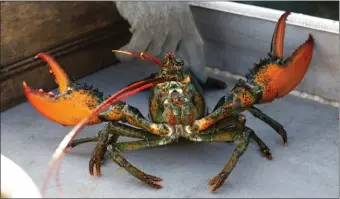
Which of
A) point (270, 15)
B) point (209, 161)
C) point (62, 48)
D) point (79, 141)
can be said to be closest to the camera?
point (209, 161)

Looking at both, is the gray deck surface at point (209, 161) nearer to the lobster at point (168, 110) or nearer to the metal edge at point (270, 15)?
the lobster at point (168, 110)

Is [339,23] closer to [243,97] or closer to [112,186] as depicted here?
[243,97]

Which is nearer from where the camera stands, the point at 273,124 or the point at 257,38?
the point at 273,124

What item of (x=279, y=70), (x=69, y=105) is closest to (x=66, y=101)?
(x=69, y=105)

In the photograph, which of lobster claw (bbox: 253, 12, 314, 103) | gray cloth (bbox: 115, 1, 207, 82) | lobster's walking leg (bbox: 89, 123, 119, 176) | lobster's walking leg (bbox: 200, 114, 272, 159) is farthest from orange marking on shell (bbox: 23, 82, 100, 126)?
gray cloth (bbox: 115, 1, 207, 82)

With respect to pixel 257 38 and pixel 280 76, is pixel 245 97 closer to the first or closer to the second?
pixel 280 76

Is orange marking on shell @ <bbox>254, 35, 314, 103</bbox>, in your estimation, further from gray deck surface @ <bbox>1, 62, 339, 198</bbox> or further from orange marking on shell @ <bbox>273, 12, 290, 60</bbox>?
gray deck surface @ <bbox>1, 62, 339, 198</bbox>

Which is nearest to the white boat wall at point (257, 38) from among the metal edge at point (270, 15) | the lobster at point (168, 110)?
the metal edge at point (270, 15)
